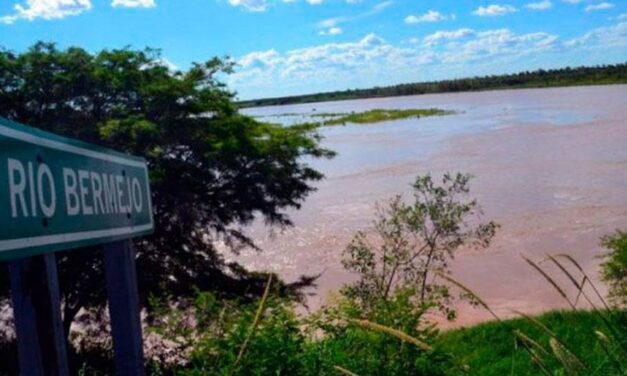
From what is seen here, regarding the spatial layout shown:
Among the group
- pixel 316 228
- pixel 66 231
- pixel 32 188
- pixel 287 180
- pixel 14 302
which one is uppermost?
pixel 32 188

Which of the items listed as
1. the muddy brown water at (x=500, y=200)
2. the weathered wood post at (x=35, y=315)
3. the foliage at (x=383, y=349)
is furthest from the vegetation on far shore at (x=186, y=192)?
the weathered wood post at (x=35, y=315)

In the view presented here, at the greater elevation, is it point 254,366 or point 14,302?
point 14,302

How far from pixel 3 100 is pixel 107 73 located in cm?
116

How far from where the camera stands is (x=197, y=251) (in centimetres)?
909

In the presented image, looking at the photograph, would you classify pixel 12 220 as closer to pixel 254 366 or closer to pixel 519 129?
pixel 254 366

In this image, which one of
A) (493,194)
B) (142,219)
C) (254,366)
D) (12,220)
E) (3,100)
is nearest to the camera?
(12,220)

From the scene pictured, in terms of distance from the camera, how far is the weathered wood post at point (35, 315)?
5.63 ft

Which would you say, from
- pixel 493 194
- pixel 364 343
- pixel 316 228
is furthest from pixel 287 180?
pixel 493 194

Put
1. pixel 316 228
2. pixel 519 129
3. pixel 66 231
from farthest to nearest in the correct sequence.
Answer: pixel 519 129 → pixel 316 228 → pixel 66 231

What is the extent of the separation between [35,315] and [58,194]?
0.94ft

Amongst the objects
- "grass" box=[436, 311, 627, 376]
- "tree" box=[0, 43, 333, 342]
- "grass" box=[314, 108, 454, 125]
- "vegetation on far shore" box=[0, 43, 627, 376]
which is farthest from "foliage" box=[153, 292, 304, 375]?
"grass" box=[314, 108, 454, 125]

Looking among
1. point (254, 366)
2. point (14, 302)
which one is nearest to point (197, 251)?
point (254, 366)

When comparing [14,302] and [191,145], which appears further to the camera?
[191,145]

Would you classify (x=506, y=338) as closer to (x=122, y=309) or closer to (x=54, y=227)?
(x=122, y=309)
